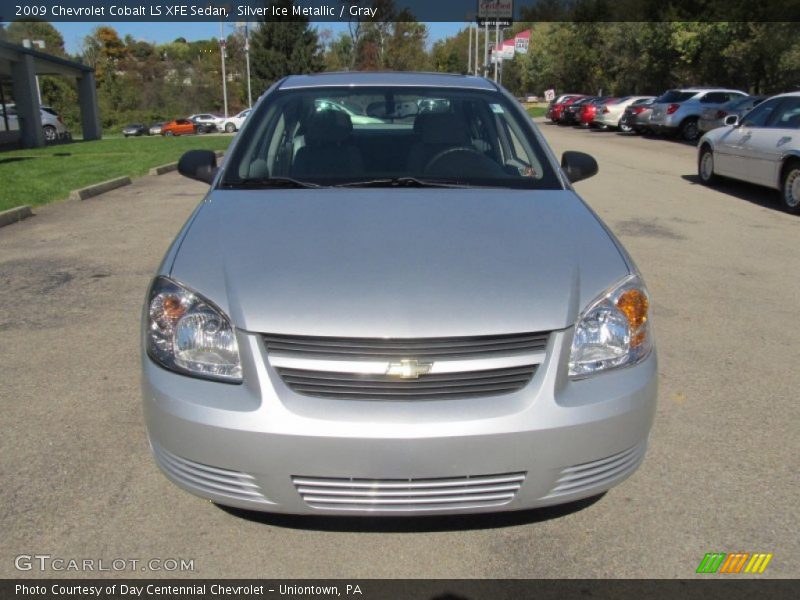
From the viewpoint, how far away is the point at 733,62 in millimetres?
32625

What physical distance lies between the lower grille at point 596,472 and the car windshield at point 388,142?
1.45 metres

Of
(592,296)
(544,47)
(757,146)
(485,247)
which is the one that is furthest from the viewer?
(544,47)

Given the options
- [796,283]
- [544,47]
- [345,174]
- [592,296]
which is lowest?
[796,283]

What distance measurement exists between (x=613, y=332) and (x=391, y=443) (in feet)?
2.85

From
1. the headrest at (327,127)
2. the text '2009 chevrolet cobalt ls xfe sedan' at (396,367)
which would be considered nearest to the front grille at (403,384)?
the text '2009 chevrolet cobalt ls xfe sedan' at (396,367)

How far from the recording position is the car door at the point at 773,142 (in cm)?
970

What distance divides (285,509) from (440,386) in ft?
2.10

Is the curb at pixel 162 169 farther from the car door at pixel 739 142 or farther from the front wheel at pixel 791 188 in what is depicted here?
the front wheel at pixel 791 188

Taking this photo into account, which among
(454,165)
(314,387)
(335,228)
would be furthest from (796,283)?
(314,387)

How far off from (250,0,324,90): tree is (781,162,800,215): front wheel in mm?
52485

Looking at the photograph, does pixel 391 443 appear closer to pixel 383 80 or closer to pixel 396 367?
pixel 396 367

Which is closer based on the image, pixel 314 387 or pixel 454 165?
pixel 314 387

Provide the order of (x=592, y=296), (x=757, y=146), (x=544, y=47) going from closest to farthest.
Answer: (x=592, y=296) → (x=757, y=146) → (x=544, y=47)

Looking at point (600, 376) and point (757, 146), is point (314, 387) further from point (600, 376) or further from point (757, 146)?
point (757, 146)
